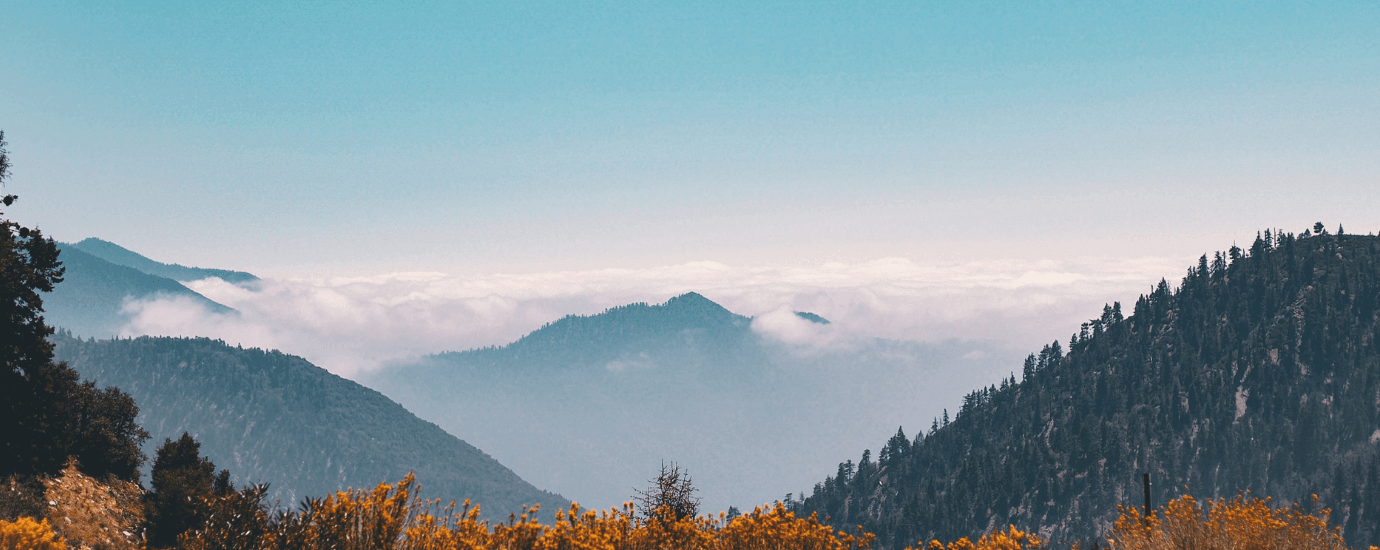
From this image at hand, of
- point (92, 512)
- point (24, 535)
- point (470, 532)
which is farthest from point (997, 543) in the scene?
point (92, 512)

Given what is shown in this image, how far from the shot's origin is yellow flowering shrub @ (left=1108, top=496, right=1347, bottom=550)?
1883 centimetres

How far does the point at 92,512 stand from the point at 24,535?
23039mm

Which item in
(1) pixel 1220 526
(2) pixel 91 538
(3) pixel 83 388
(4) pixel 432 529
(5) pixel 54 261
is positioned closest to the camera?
(4) pixel 432 529

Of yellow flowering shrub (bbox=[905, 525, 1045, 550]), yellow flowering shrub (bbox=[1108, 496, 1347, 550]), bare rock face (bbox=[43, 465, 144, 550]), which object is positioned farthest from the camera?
bare rock face (bbox=[43, 465, 144, 550])

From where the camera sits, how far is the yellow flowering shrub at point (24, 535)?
1597 centimetres

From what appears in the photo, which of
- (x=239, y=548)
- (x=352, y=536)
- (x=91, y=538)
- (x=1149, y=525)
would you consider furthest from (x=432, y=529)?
(x=91, y=538)

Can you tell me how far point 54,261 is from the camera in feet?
129

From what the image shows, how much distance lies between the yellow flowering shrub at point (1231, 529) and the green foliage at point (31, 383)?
39117 mm

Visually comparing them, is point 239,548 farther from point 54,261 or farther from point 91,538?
point 54,261

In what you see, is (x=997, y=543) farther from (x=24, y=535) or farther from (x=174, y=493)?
(x=174, y=493)

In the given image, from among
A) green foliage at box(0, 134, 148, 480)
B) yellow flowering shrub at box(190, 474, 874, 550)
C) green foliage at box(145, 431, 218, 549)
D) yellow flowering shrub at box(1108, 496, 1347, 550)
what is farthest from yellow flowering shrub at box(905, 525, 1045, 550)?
green foliage at box(0, 134, 148, 480)

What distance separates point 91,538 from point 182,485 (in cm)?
858

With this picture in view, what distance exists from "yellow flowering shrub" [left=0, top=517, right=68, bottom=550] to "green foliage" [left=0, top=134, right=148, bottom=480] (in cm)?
2050

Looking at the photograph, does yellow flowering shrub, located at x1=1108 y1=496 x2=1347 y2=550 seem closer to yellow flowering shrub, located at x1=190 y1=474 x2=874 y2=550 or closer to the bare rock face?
yellow flowering shrub, located at x1=190 y1=474 x2=874 y2=550
